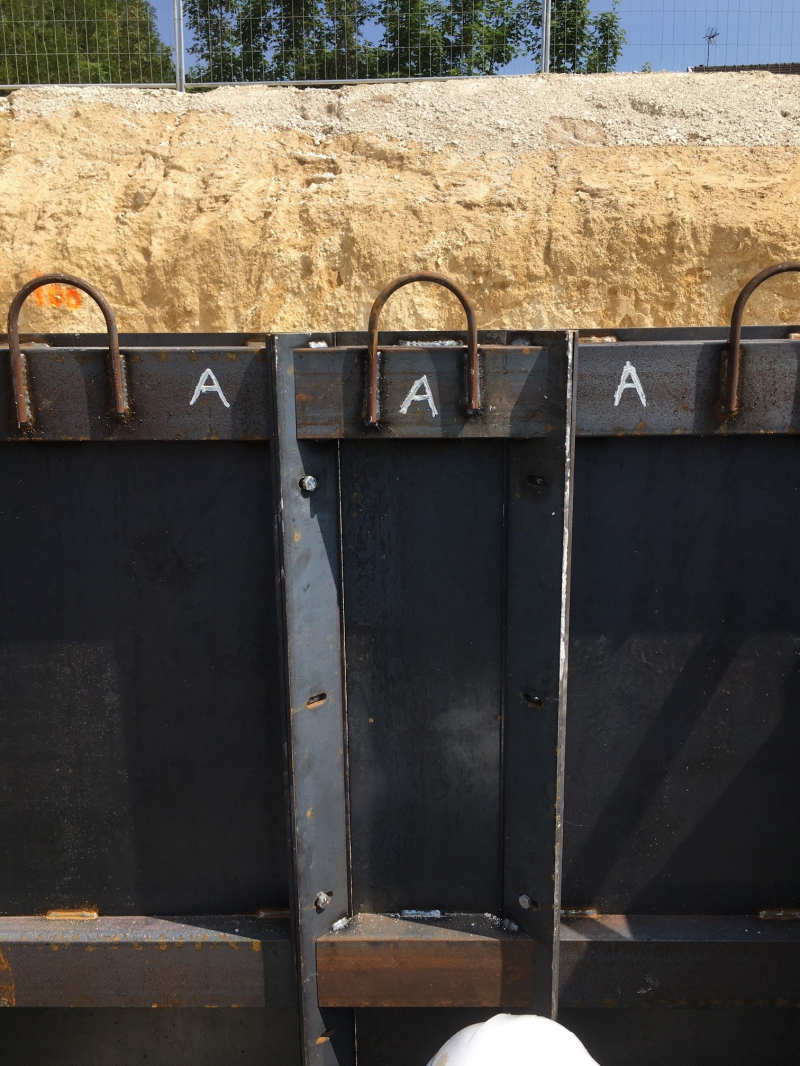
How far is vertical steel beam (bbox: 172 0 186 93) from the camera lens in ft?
22.6

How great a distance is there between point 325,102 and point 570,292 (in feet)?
9.19

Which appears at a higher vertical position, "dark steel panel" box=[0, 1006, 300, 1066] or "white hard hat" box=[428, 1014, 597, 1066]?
"white hard hat" box=[428, 1014, 597, 1066]

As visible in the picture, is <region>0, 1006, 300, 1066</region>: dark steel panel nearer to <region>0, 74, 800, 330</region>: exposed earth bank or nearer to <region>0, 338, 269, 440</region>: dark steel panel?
<region>0, 338, 269, 440</region>: dark steel panel

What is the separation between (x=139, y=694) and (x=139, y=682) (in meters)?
0.04

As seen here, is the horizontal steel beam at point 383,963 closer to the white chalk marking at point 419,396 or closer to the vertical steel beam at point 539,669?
the vertical steel beam at point 539,669

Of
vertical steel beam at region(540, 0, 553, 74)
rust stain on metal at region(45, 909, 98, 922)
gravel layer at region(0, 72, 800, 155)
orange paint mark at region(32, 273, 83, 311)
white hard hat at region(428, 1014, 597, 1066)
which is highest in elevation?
vertical steel beam at region(540, 0, 553, 74)

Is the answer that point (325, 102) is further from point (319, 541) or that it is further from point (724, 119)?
point (319, 541)

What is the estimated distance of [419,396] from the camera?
2.22 m

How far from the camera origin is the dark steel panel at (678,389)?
221 cm

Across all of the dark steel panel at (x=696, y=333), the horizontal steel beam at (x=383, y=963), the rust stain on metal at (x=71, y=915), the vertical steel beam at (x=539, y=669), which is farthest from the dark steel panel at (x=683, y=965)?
the dark steel panel at (x=696, y=333)

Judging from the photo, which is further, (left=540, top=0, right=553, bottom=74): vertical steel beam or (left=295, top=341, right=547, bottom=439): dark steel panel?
(left=540, top=0, right=553, bottom=74): vertical steel beam

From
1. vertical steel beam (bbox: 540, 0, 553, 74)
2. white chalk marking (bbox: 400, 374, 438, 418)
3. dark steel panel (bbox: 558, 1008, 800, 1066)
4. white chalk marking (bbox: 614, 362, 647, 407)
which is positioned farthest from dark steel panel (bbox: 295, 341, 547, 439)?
vertical steel beam (bbox: 540, 0, 553, 74)

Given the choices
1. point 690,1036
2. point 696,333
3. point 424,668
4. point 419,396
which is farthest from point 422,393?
point 690,1036

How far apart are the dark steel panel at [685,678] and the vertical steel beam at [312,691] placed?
30.2 inches
